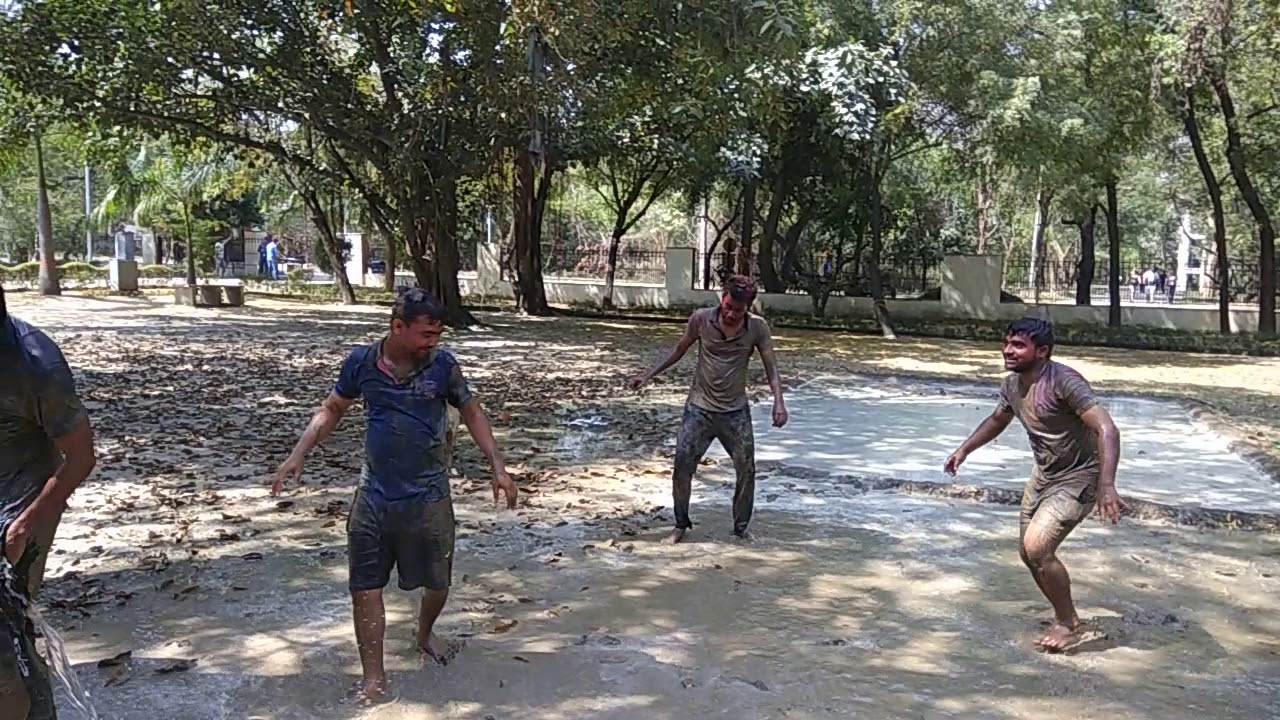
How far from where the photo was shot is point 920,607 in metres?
5.17

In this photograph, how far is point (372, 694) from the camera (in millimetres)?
3941

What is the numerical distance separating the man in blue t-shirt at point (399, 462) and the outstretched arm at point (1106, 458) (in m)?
2.35

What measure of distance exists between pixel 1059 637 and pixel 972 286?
23.2 m

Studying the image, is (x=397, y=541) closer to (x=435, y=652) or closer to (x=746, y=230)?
(x=435, y=652)

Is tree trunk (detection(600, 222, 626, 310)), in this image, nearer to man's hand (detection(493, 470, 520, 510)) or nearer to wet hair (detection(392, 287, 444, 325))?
man's hand (detection(493, 470, 520, 510))

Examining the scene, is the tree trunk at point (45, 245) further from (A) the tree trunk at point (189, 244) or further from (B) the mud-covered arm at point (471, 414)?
(B) the mud-covered arm at point (471, 414)

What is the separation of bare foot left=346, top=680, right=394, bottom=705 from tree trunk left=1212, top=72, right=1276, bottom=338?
21.9 meters

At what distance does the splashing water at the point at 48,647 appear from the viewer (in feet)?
9.29

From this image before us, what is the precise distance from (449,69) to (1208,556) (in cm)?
1270

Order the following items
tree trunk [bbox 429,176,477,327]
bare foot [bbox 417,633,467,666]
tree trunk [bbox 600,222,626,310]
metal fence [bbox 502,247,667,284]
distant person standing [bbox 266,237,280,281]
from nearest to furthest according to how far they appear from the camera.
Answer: bare foot [bbox 417,633,467,666] → tree trunk [bbox 429,176,477,327] → tree trunk [bbox 600,222,626,310] → metal fence [bbox 502,247,667,284] → distant person standing [bbox 266,237,280,281]

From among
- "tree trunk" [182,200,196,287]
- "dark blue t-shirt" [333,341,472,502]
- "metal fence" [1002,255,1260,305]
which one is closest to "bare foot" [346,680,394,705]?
"dark blue t-shirt" [333,341,472,502]

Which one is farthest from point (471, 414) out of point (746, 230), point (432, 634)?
point (746, 230)

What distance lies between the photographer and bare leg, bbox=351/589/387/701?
393cm

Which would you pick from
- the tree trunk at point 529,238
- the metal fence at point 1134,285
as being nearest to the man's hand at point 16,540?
the tree trunk at point 529,238
